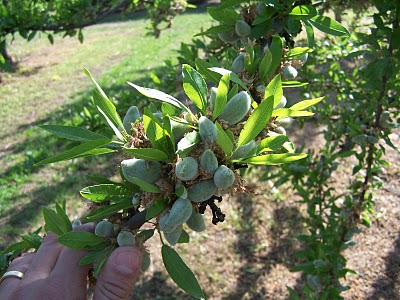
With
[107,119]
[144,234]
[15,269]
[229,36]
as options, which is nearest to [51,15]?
[229,36]

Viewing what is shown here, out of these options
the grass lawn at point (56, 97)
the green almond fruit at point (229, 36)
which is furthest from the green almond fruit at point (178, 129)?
the grass lawn at point (56, 97)

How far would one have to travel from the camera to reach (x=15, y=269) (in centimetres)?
118

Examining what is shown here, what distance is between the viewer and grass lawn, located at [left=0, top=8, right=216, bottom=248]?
13.2ft

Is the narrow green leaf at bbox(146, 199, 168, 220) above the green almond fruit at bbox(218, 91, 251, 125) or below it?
below

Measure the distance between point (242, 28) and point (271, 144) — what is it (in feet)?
1.47

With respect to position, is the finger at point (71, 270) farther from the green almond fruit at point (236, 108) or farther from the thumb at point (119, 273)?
the green almond fruit at point (236, 108)

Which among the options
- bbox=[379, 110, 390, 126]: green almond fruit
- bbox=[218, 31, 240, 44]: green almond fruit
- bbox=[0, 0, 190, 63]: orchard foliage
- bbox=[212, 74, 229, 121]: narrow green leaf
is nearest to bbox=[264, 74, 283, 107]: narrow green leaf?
bbox=[212, 74, 229, 121]: narrow green leaf

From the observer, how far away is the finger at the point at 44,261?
3.59ft

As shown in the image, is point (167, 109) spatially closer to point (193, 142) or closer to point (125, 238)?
point (193, 142)

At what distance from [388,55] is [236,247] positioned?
2.12 m

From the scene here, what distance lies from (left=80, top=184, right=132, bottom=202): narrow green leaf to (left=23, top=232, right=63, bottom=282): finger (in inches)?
13.0

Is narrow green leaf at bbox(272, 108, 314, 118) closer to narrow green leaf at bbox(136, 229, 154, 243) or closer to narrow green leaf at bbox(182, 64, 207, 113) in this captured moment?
narrow green leaf at bbox(182, 64, 207, 113)

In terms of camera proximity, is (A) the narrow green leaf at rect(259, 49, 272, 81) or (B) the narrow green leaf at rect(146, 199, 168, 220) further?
(A) the narrow green leaf at rect(259, 49, 272, 81)

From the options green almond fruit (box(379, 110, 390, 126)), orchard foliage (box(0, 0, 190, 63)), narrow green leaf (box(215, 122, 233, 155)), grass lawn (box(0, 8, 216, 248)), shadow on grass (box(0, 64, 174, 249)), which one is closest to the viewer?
narrow green leaf (box(215, 122, 233, 155))
